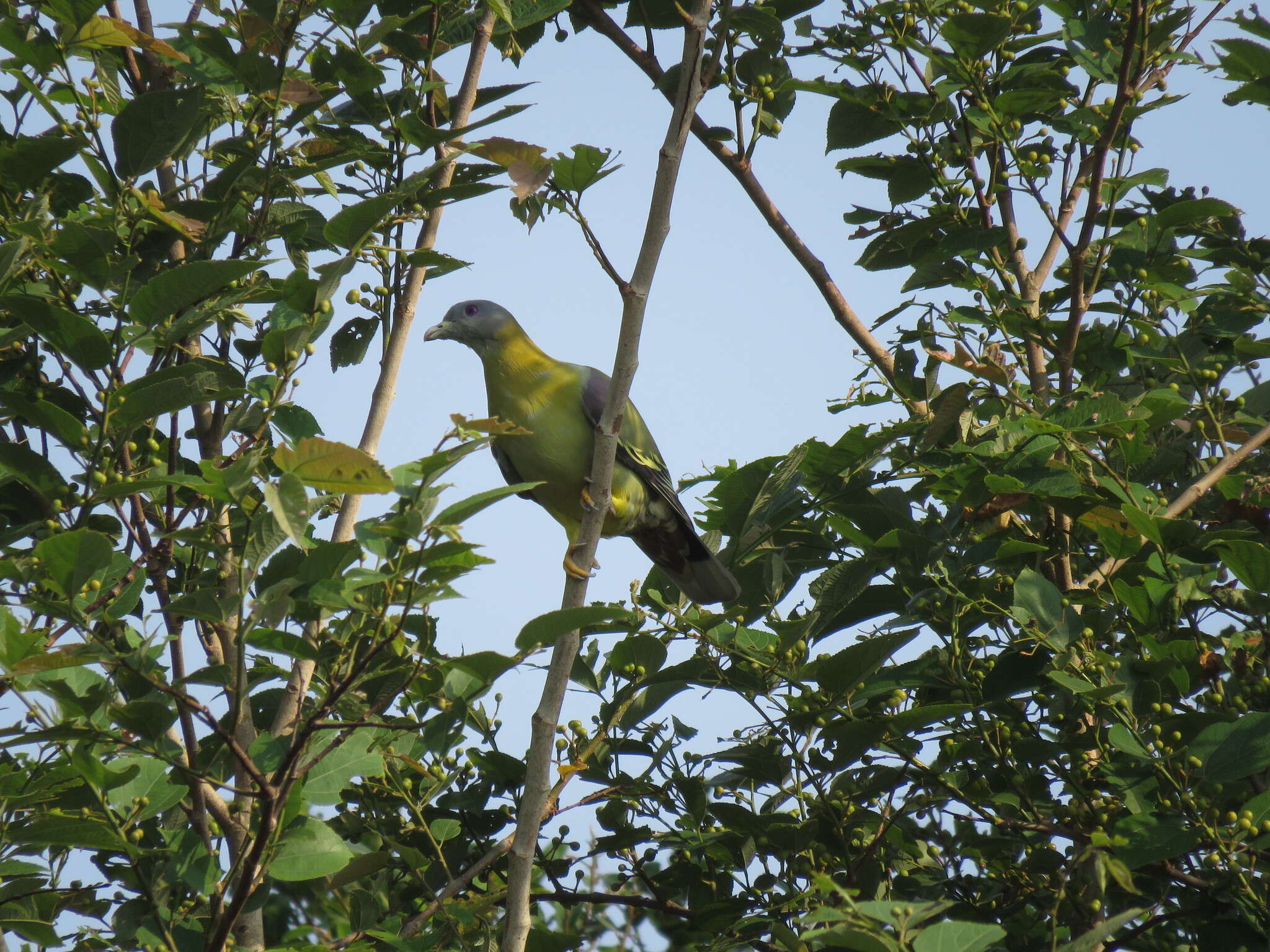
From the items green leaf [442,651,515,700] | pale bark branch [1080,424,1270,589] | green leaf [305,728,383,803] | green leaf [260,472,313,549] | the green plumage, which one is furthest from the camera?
the green plumage

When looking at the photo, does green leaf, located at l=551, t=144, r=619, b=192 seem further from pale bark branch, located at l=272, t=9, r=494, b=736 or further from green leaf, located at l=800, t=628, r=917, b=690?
green leaf, located at l=800, t=628, r=917, b=690

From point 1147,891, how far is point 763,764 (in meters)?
0.97

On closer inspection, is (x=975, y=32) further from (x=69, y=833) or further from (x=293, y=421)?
(x=69, y=833)

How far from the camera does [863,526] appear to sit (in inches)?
127

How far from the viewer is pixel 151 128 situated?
256 cm

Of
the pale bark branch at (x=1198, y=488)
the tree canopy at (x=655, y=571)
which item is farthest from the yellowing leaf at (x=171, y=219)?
the pale bark branch at (x=1198, y=488)

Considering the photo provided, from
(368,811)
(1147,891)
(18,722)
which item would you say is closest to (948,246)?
(1147,891)

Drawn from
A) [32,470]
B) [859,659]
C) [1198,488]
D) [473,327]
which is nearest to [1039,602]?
[859,659]

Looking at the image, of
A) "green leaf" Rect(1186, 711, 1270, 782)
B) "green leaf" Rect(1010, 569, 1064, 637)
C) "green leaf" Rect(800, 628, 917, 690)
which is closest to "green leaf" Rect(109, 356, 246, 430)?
"green leaf" Rect(800, 628, 917, 690)

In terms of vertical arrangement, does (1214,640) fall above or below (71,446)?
below

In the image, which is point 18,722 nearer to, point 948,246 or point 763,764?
point 763,764

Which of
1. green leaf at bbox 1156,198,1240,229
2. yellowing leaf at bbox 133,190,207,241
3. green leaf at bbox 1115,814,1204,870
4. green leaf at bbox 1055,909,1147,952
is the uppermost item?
yellowing leaf at bbox 133,190,207,241

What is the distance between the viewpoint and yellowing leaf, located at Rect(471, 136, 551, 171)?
95.9 inches

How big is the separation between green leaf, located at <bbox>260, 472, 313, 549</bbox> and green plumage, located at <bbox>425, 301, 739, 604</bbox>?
2.84 m
